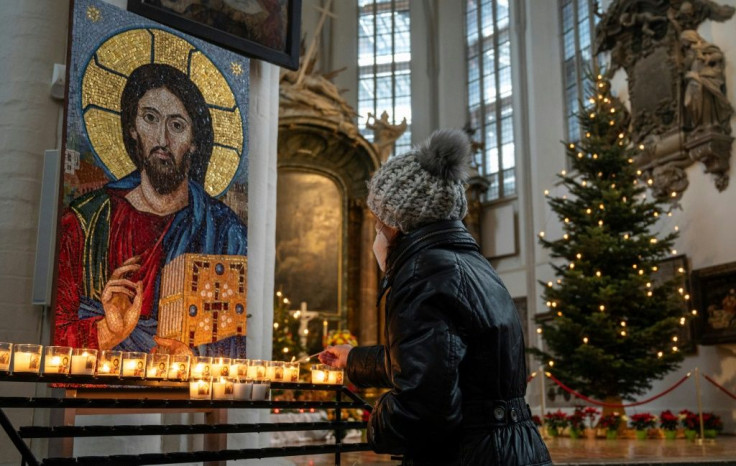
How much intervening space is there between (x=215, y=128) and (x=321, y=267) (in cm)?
1184

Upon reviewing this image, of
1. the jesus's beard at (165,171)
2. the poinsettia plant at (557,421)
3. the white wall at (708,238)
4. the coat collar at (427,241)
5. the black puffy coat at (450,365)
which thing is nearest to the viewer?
the black puffy coat at (450,365)

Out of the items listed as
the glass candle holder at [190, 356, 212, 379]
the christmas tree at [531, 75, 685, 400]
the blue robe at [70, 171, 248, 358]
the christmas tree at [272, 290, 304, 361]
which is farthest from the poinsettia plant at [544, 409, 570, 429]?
the glass candle holder at [190, 356, 212, 379]

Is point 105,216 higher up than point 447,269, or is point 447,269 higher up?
point 105,216

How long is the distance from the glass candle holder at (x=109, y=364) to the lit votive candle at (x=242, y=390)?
524mm

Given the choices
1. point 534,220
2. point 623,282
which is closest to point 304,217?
point 534,220

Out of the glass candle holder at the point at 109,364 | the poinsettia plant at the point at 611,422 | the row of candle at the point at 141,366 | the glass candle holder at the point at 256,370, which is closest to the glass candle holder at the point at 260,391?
the row of candle at the point at 141,366

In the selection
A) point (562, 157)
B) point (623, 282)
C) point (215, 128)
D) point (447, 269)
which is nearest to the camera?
point (447, 269)

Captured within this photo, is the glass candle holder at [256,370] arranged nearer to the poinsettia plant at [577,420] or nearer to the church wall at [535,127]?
the poinsettia plant at [577,420]

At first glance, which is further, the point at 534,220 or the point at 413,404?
the point at 534,220

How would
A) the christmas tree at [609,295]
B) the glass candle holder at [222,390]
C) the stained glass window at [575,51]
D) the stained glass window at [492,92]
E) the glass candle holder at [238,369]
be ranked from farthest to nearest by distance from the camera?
the stained glass window at [492,92] → the stained glass window at [575,51] → the christmas tree at [609,295] → the glass candle holder at [238,369] → the glass candle holder at [222,390]

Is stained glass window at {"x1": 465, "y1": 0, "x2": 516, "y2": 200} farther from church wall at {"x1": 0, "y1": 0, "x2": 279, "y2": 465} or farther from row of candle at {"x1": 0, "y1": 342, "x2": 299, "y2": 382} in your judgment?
row of candle at {"x1": 0, "y1": 342, "x2": 299, "y2": 382}

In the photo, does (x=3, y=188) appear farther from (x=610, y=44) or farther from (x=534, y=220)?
(x=534, y=220)

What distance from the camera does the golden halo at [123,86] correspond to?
16.4 feet

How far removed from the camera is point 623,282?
10562mm
